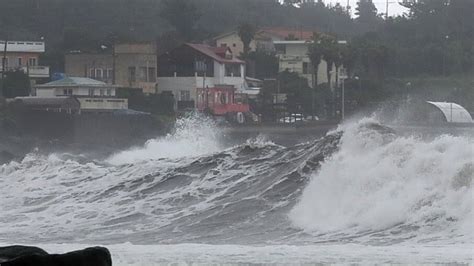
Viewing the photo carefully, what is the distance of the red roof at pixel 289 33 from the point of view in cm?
6931

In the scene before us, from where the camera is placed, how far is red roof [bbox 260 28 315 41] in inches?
2729

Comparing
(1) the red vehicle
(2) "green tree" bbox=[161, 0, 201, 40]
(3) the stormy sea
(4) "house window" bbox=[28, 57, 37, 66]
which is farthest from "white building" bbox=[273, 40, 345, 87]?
(3) the stormy sea

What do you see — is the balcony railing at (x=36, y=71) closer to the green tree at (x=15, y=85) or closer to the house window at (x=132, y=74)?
the green tree at (x=15, y=85)

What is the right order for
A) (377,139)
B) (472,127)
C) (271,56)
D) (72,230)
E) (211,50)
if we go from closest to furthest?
(72,230) → (377,139) → (472,127) → (211,50) → (271,56)

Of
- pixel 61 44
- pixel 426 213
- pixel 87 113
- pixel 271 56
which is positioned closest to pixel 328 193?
pixel 426 213

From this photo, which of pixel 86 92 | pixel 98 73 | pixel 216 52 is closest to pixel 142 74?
pixel 98 73

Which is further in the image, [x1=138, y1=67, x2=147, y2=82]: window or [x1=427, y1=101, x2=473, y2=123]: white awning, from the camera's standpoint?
[x1=138, y1=67, x2=147, y2=82]: window

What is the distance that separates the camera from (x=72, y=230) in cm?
2100

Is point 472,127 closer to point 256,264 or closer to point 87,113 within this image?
point 87,113

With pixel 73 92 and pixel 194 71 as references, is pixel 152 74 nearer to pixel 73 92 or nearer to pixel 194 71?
pixel 194 71

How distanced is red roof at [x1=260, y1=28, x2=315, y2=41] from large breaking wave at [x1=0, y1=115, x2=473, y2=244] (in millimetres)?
40266

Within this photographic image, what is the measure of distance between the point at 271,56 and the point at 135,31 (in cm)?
1281

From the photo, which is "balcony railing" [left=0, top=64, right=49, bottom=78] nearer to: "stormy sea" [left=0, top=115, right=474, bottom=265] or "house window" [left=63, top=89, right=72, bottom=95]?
"house window" [left=63, top=89, right=72, bottom=95]

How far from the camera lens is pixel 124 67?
6122cm
